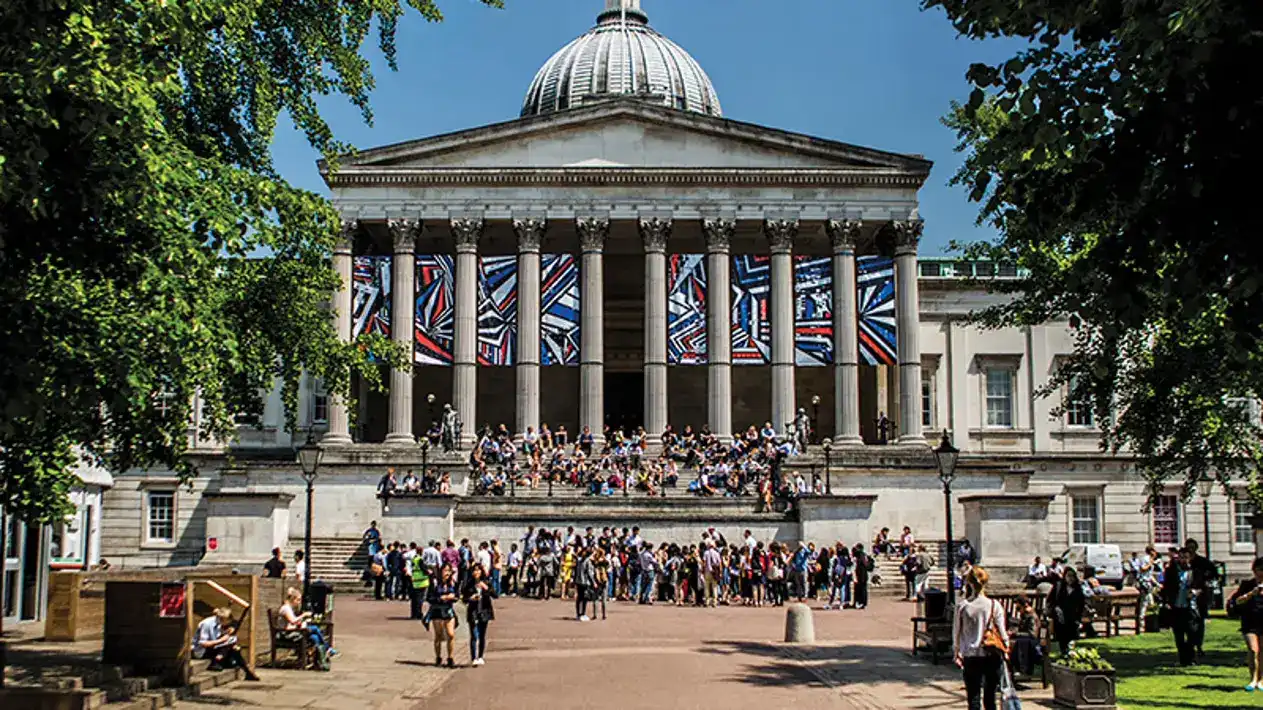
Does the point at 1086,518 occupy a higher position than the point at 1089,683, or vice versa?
the point at 1086,518

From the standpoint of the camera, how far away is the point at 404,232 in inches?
2021

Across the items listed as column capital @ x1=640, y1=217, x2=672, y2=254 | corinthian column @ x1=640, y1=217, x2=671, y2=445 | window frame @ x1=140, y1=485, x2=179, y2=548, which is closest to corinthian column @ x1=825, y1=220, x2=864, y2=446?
column capital @ x1=640, y1=217, x2=672, y2=254

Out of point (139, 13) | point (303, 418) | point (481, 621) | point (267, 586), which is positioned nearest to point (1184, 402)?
point (481, 621)

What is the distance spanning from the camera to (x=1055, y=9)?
10531 millimetres

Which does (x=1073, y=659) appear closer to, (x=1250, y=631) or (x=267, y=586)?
(x=1250, y=631)

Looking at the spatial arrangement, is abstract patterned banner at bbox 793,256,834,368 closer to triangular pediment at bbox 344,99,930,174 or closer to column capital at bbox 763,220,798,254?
column capital at bbox 763,220,798,254

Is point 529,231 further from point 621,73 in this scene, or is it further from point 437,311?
point 621,73

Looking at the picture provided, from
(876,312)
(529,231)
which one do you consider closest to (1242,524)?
(876,312)

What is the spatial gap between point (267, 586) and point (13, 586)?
7737mm

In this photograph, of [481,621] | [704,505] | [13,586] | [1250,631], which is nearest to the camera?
[1250,631]

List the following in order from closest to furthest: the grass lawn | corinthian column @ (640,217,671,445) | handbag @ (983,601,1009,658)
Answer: handbag @ (983,601,1009,658) → the grass lawn → corinthian column @ (640,217,671,445)

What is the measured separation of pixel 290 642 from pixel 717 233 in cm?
3340

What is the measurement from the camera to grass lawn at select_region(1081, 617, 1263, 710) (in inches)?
665

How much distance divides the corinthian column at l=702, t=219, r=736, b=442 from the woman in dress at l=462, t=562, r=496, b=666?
2913cm
